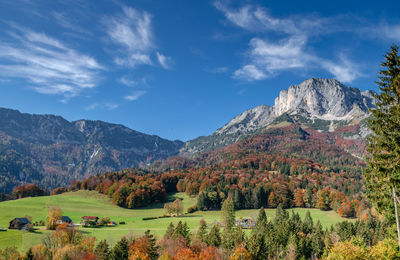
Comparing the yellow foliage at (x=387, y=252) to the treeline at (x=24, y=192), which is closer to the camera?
the yellow foliage at (x=387, y=252)

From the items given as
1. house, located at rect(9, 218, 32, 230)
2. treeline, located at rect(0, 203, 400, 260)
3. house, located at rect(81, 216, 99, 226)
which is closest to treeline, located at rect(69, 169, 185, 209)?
house, located at rect(81, 216, 99, 226)

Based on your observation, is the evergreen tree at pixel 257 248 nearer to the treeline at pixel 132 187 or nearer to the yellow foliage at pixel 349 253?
the yellow foliage at pixel 349 253

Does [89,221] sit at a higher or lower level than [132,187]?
lower

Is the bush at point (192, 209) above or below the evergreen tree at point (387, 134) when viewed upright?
below

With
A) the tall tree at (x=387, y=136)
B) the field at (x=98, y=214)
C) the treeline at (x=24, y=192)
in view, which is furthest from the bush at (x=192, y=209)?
the tall tree at (x=387, y=136)

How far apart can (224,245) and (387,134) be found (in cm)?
4706

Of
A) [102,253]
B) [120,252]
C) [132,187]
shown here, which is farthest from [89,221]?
[132,187]

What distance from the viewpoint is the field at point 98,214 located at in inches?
2643

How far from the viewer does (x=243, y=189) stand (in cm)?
13525

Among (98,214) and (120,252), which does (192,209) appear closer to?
(98,214)

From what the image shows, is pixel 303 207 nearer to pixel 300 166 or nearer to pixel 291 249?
pixel 300 166

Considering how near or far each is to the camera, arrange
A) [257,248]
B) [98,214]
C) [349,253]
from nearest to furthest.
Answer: [349,253]
[257,248]
[98,214]

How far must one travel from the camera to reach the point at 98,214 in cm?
10025

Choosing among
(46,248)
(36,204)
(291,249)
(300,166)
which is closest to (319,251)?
(291,249)
